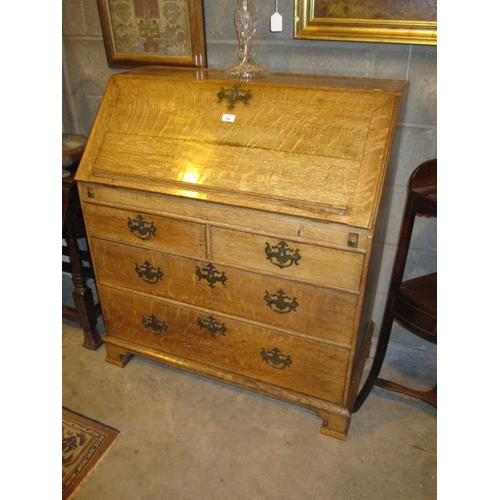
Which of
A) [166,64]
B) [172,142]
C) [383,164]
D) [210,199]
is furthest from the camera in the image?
[166,64]

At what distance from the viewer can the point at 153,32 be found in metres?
1.96

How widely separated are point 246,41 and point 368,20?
470 mm

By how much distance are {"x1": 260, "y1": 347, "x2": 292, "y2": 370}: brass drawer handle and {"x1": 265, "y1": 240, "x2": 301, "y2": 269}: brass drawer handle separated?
40 cm

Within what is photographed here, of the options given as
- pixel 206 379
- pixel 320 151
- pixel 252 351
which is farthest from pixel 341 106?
pixel 206 379

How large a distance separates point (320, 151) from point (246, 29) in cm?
67

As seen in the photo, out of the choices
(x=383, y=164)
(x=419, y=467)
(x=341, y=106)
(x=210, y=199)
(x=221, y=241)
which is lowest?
(x=419, y=467)

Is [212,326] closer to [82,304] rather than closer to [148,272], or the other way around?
[148,272]

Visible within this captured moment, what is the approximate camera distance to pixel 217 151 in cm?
147

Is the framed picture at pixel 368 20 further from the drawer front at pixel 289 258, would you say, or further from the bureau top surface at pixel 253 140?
the drawer front at pixel 289 258

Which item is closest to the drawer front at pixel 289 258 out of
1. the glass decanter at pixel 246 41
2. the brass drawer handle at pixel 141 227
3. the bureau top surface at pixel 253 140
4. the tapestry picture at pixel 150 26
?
the bureau top surface at pixel 253 140

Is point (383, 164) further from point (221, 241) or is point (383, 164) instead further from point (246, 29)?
point (246, 29)

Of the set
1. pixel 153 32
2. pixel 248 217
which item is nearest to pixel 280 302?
pixel 248 217

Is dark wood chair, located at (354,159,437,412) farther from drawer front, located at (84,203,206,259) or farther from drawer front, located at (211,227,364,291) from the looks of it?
drawer front, located at (84,203,206,259)

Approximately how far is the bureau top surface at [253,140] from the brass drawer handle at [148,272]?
0.35m
